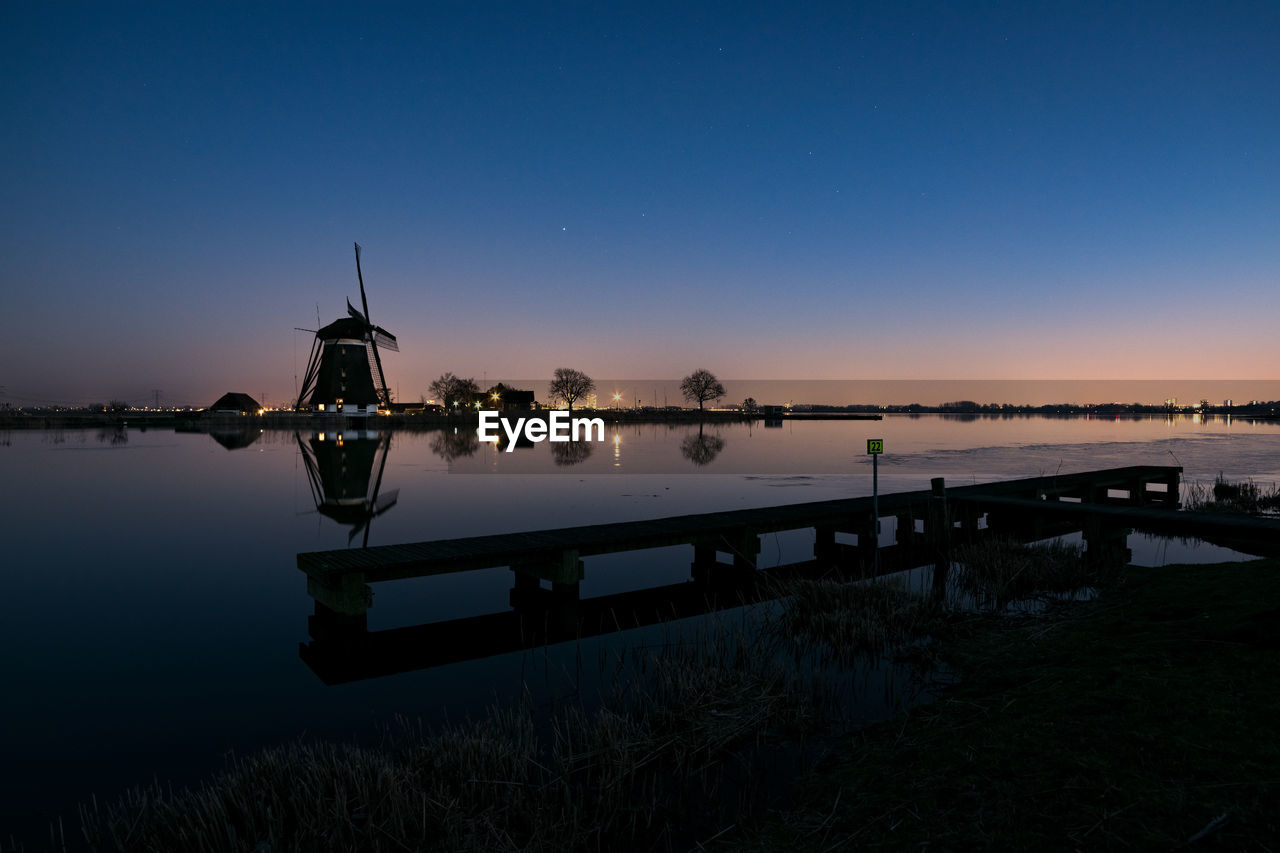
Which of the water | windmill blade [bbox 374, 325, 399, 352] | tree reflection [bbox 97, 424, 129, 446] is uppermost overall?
windmill blade [bbox 374, 325, 399, 352]

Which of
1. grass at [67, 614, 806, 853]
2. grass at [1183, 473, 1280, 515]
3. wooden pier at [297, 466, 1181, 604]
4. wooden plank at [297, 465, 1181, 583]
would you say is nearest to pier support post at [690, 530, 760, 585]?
wooden pier at [297, 466, 1181, 604]

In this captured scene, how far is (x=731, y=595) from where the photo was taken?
1446 cm

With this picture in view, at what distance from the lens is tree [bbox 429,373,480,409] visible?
164 m

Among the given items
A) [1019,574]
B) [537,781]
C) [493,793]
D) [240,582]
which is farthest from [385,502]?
[493,793]

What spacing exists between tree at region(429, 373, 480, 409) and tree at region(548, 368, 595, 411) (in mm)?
20317

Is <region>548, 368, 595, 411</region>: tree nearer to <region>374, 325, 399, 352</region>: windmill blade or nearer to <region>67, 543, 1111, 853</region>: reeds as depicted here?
<region>374, 325, 399, 352</region>: windmill blade

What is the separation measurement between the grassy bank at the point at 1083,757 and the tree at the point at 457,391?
523ft

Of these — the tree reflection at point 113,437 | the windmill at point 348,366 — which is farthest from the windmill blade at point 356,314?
the tree reflection at point 113,437

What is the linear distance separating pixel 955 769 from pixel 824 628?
5487 millimetres

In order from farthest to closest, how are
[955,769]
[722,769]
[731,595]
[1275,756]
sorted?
[731,595] < [722,769] < [955,769] < [1275,756]

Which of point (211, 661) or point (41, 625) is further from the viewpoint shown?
point (41, 625)

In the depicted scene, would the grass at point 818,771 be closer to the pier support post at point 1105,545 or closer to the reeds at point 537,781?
the reeds at point 537,781

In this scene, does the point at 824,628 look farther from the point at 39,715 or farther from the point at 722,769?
the point at 39,715

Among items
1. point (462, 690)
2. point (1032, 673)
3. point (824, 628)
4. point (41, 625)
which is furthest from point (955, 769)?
point (41, 625)
